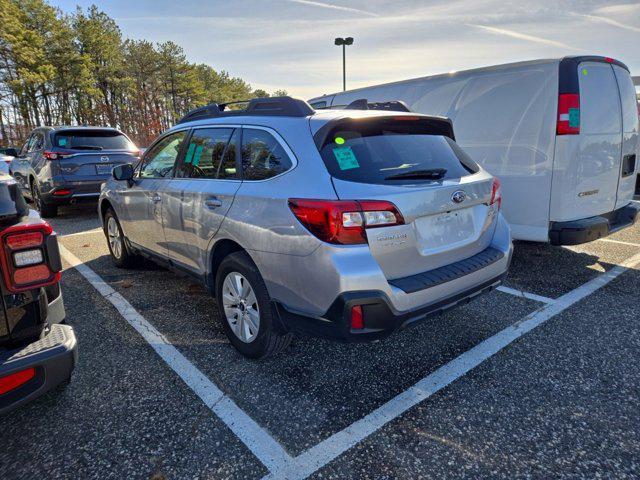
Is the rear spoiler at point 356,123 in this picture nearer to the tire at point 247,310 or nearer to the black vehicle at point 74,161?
the tire at point 247,310

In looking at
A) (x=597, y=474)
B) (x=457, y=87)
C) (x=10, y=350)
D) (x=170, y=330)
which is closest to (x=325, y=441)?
(x=597, y=474)

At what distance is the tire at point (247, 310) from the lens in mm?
2693

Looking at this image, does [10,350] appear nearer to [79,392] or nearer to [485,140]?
[79,392]

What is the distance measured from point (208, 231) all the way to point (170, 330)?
3.26 feet

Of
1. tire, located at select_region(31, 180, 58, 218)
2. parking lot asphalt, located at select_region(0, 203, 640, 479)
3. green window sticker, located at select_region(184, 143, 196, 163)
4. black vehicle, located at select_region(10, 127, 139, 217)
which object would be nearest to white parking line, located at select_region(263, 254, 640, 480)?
parking lot asphalt, located at select_region(0, 203, 640, 479)

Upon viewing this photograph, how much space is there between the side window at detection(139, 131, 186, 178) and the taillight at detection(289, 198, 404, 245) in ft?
6.83

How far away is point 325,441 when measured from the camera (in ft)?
7.12

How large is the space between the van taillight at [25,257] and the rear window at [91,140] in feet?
23.1

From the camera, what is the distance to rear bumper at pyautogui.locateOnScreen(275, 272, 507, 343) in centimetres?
221

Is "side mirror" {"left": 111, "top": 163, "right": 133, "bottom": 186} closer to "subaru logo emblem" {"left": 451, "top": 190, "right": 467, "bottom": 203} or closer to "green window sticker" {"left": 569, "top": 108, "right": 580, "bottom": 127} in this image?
"subaru logo emblem" {"left": 451, "top": 190, "right": 467, "bottom": 203}

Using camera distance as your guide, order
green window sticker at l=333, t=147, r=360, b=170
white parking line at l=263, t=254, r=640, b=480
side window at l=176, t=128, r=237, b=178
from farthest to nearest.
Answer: side window at l=176, t=128, r=237, b=178 < green window sticker at l=333, t=147, r=360, b=170 < white parking line at l=263, t=254, r=640, b=480

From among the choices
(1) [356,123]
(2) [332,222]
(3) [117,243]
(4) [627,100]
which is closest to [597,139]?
(4) [627,100]

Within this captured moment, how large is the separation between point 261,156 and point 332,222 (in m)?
0.89

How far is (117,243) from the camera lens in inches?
198
